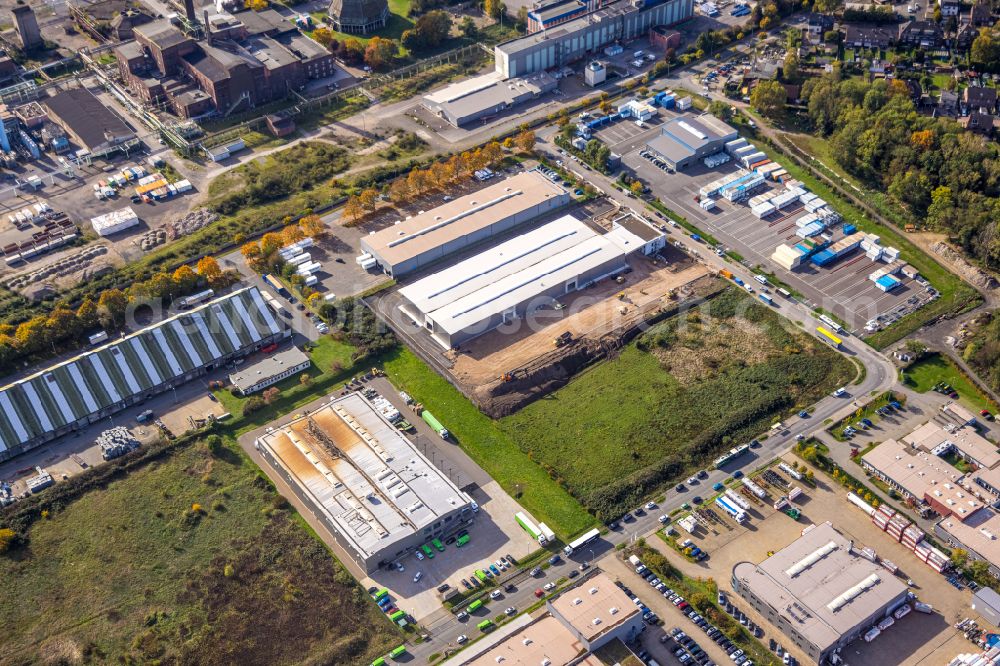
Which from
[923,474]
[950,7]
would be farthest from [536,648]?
[950,7]

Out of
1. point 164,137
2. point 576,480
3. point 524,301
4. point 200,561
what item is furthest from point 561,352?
point 164,137

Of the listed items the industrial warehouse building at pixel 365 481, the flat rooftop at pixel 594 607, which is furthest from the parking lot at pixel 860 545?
the industrial warehouse building at pixel 365 481

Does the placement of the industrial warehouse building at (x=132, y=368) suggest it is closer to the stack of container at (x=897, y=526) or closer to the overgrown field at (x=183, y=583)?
the overgrown field at (x=183, y=583)

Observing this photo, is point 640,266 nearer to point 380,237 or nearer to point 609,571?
point 380,237

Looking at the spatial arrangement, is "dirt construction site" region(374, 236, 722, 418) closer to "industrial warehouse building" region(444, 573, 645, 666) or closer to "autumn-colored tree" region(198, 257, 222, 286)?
"autumn-colored tree" region(198, 257, 222, 286)

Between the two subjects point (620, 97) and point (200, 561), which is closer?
point (200, 561)

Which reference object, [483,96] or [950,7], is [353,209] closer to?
[483,96]
